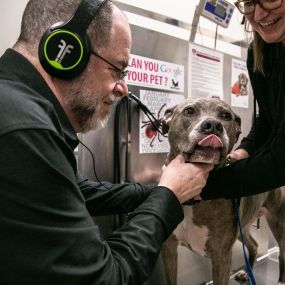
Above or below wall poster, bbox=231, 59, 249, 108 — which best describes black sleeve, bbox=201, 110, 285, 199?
below

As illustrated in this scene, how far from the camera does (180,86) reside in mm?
1823

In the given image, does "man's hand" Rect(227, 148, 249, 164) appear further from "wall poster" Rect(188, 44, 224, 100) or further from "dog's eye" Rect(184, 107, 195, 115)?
"wall poster" Rect(188, 44, 224, 100)

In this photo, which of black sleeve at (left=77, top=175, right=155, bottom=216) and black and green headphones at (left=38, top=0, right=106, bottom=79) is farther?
black sleeve at (left=77, top=175, right=155, bottom=216)

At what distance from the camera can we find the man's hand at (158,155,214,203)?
3.32 feet

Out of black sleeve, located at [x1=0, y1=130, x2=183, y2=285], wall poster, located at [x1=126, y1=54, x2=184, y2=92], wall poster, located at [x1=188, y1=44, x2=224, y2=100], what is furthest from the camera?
wall poster, located at [x1=188, y1=44, x2=224, y2=100]

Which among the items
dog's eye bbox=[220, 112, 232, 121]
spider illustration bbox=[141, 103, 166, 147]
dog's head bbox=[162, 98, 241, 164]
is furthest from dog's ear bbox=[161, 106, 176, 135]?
dog's eye bbox=[220, 112, 232, 121]

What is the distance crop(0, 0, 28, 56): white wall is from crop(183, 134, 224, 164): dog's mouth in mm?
848

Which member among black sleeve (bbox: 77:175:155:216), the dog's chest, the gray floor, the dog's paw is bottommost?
the gray floor

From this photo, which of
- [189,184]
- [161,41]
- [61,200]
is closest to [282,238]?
[189,184]

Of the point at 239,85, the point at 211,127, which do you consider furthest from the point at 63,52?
the point at 239,85

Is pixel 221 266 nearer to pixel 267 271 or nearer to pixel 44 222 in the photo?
pixel 267 271

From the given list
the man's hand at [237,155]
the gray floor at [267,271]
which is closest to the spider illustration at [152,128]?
the man's hand at [237,155]

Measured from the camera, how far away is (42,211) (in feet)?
1.97

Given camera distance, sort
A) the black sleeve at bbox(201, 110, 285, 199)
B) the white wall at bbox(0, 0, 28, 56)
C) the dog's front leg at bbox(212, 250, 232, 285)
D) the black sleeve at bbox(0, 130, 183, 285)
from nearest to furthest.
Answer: the black sleeve at bbox(0, 130, 183, 285)
the black sleeve at bbox(201, 110, 285, 199)
the white wall at bbox(0, 0, 28, 56)
the dog's front leg at bbox(212, 250, 232, 285)
